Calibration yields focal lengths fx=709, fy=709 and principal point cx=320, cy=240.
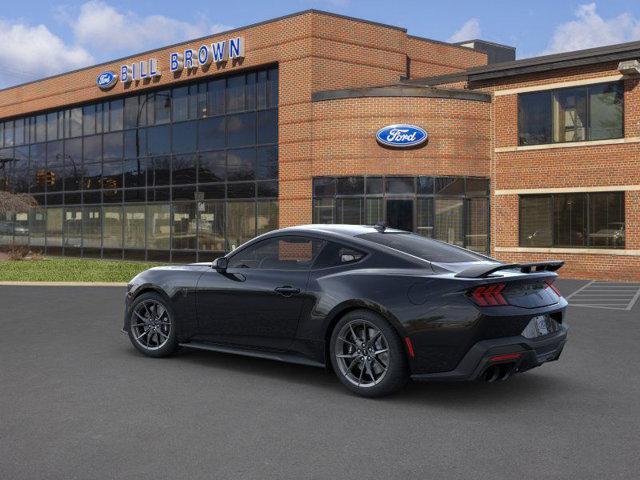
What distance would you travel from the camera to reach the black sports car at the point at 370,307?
576 centimetres

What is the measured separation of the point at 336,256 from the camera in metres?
6.69

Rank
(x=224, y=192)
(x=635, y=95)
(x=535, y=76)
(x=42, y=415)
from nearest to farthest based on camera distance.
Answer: (x=42, y=415) → (x=635, y=95) → (x=535, y=76) → (x=224, y=192)

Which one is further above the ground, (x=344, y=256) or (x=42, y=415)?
(x=344, y=256)

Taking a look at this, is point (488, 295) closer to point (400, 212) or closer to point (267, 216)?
point (400, 212)

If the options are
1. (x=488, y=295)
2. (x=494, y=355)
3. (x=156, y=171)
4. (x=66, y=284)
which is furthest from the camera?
(x=156, y=171)

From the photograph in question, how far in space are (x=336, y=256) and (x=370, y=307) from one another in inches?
30.3

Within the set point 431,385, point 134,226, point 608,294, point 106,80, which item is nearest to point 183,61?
point 106,80

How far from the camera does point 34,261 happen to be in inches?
1172

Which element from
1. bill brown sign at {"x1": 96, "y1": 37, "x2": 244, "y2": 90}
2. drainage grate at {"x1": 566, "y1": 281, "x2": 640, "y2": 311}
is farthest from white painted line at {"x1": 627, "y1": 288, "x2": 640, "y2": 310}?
bill brown sign at {"x1": 96, "y1": 37, "x2": 244, "y2": 90}

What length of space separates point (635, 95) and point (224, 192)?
49.7 feet

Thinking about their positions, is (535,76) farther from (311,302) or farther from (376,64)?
(311,302)

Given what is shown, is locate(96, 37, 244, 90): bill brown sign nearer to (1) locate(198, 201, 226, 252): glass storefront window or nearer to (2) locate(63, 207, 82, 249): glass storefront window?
(1) locate(198, 201, 226, 252): glass storefront window

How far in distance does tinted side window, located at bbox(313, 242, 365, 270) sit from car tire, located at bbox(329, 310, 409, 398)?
570 mm

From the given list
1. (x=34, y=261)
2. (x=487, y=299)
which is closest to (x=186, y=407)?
(x=487, y=299)
